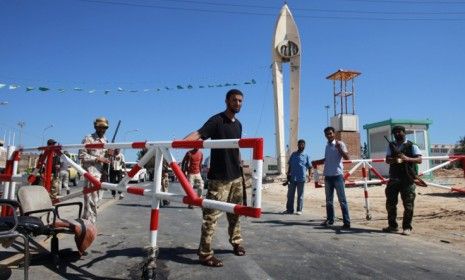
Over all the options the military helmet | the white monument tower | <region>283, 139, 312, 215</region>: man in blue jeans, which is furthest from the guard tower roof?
the military helmet

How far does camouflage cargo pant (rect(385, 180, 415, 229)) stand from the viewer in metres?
7.92

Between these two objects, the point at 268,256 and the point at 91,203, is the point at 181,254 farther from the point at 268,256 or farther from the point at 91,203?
the point at 91,203

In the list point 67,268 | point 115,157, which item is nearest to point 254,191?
point 67,268

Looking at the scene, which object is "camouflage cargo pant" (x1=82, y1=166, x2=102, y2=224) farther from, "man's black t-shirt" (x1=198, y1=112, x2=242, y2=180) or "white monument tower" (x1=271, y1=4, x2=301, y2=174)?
"white monument tower" (x1=271, y1=4, x2=301, y2=174)

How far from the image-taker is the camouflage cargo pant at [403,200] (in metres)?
7.92

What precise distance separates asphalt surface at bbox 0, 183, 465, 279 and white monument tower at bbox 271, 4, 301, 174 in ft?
99.4

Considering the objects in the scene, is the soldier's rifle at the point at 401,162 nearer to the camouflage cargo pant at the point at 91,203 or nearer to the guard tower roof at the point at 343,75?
the camouflage cargo pant at the point at 91,203

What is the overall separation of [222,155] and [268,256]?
139 centimetres

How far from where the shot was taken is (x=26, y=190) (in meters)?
5.26

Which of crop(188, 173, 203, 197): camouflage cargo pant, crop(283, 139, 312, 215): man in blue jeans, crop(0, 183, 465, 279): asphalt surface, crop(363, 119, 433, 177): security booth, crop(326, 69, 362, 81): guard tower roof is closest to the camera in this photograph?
crop(0, 183, 465, 279): asphalt surface

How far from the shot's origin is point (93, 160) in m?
6.65

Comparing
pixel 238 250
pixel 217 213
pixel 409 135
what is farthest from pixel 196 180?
pixel 409 135

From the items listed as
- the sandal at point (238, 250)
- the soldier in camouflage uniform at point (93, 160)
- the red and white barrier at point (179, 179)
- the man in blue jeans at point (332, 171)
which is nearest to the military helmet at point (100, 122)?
the soldier in camouflage uniform at point (93, 160)

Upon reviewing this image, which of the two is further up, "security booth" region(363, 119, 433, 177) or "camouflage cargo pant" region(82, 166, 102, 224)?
"security booth" region(363, 119, 433, 177)
